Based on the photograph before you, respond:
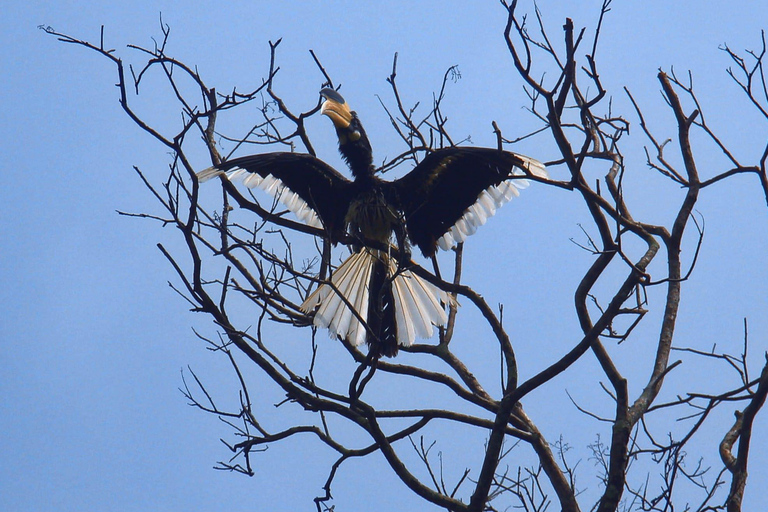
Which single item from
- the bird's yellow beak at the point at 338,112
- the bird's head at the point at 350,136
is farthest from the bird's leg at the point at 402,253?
the bird's yellow beak at the point at 338,112

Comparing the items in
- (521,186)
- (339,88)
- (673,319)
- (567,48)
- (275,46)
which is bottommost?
(673,319)

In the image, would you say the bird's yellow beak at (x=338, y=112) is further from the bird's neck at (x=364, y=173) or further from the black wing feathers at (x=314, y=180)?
the black wing feathers at (x=314, y=180)

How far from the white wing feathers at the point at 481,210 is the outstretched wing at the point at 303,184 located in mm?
675

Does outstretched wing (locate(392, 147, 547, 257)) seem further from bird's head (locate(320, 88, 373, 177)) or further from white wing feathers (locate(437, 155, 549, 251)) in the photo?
bird's head (locate(320, 88, 373, 177))

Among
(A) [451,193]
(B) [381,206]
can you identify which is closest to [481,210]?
(A) [451,193]

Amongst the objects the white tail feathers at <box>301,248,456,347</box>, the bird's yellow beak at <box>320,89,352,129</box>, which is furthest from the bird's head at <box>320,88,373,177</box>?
the white tail feathers at <box>301,248,456,347</box>

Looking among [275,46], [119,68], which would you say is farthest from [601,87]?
[119,68]

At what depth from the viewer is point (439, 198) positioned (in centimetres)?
443

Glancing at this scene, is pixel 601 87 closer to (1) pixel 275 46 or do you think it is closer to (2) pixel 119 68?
(1) pixel 275 46

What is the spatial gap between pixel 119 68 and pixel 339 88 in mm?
1755

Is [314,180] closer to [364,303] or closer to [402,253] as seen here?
[364,303]

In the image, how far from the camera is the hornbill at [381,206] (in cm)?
377

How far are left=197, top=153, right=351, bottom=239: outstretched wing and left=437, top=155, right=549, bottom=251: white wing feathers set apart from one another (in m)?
0.68

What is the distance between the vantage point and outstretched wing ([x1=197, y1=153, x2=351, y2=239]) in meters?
4.39
